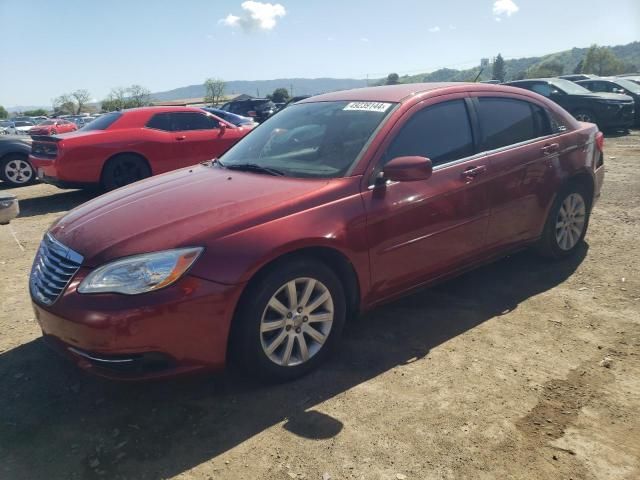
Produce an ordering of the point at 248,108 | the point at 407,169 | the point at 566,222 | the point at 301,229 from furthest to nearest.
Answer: the point at 248,108
the point at 566,222
the point at 407,169
the point at 301,229

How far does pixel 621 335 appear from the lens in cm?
352

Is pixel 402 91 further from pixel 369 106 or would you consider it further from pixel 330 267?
pixel 330 267

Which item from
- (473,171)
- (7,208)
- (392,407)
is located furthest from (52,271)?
(473,171)

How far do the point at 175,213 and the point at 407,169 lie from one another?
1383 millimetres

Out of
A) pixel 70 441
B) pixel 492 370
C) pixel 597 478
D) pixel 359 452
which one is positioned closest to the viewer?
pixel 597 478

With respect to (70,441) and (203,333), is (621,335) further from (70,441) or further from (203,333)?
(70,441)

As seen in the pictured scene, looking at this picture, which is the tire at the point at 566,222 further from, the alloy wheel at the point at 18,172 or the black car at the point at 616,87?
the black car at the point at 616,87

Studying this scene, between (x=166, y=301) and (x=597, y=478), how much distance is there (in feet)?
6.92

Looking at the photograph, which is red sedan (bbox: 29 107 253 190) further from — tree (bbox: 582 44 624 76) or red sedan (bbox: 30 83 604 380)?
tree (bbox: 582 44 624 76)

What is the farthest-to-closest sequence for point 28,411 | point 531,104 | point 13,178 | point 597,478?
point 13,178
point 531,104
point 28,411
point 597,478

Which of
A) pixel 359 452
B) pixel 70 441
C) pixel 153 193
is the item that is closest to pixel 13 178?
pixel 153 193

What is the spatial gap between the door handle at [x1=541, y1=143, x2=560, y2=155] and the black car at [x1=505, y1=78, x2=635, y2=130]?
1132 cm

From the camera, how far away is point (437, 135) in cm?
372

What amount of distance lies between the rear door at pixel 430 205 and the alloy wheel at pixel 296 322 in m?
0.41
